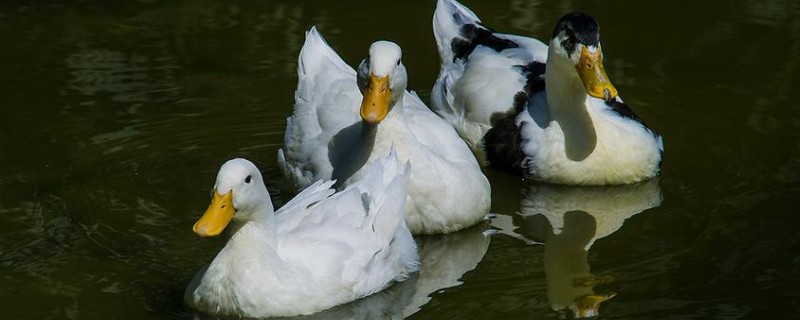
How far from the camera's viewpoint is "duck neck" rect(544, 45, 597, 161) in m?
9.38

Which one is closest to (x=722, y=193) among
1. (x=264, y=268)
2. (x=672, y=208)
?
(x=672, y=208)

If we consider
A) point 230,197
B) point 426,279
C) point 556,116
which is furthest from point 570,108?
point 230,197

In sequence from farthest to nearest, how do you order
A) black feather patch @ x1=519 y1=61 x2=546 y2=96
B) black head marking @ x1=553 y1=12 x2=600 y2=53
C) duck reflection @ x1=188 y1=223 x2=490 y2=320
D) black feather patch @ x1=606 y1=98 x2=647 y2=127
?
1. black feather patch @ x1=519 y1=61 x2=546 y2=96
2. black feather patch @ x1=606 y1=98 x2=647 y2=127
3. black head marking @ x1=553 y1=12 x2=600 y2=53
4. duck reflection @ x1=188 y1=223 x2=490 y2=320

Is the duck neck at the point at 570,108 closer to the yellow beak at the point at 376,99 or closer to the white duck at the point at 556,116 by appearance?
the white duck at the point at 556,116

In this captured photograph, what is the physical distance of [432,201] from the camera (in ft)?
27.5

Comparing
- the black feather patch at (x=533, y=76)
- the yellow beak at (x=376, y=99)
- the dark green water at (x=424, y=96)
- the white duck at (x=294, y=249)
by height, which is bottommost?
the dark green water at (x=424, y=96)

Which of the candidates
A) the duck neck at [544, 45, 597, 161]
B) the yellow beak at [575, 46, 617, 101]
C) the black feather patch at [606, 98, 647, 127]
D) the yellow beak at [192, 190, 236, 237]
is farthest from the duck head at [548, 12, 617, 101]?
the yellow beak at [192, 190, 236, 237]

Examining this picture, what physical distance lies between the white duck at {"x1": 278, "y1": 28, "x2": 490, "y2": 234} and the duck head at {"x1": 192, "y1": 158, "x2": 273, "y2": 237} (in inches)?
48.4

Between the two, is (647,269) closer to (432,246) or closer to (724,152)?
Result: (432,246)

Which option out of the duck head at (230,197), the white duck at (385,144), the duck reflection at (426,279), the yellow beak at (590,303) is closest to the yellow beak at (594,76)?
the white duck at (385,144)

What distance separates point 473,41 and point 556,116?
4.12 ft

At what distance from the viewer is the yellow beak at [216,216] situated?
22.4 feet

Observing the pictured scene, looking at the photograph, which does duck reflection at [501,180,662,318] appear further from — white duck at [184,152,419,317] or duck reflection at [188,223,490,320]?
white duck at [184,152,419,317]

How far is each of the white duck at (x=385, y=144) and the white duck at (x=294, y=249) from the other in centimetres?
55
